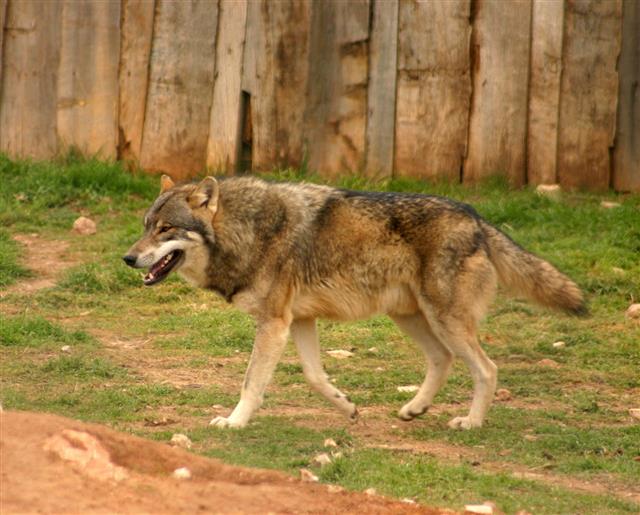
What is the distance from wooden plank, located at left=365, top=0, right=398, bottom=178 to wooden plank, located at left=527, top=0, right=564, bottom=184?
140cm

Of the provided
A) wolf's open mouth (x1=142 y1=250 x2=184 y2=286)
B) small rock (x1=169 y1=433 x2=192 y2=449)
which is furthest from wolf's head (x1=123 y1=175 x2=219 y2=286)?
small rock (x1=169 y1=433 x2=192 y2=449)

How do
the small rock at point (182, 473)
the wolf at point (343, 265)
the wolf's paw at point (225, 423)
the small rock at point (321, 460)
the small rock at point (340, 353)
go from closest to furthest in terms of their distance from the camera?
the small rock at point (182, 473), the small rock at point (321, 460), the wolf's paw at point (225, 423), the wolf at point (343, 265), the small rock at point (340, 353)

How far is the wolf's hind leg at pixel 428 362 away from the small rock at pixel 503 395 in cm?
75

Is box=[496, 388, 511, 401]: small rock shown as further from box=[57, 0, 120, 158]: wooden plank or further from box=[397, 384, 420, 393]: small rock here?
box=[57, 0, 120, 158]: wooden plank

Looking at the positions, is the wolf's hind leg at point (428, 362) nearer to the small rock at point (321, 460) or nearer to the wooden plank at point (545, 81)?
the small rock at point (321, 460)

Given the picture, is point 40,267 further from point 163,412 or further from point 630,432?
point 630,432

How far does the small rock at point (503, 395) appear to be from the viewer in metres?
10.2

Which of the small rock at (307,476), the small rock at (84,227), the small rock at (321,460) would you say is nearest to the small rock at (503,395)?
the small rock at (321,460)

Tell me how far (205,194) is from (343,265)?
107 cm

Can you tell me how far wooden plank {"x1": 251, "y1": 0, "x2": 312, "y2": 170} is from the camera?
1387cm

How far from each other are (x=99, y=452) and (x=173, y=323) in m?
5.50

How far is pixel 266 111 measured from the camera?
14055mm

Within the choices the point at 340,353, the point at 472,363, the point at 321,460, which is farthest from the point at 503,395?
the point at 321,460

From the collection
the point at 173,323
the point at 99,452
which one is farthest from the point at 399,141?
the point at 99,452
